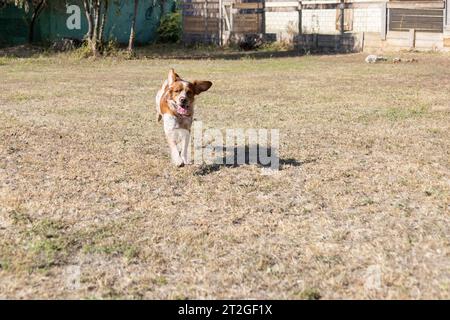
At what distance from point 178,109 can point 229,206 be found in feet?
4.81

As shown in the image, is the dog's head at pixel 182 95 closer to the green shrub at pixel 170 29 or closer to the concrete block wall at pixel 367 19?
the concrete block wall at pixel 367 19

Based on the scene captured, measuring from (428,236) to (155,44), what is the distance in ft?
90.7

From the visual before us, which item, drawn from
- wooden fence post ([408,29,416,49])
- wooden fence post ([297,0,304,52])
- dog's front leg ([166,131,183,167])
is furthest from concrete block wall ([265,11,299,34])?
dog's front leg ([166,131,183,167])

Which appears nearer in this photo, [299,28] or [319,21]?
[299,28]

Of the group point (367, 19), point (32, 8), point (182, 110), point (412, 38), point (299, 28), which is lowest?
point (182, 110)

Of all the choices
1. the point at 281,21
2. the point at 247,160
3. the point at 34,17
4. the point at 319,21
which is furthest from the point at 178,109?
the point at 34,17

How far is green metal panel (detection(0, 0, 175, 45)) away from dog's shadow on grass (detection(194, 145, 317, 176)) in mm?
20244

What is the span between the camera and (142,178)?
21.3ft

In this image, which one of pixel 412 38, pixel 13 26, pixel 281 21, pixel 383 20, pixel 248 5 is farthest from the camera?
pixel 281 21

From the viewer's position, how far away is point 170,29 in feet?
104

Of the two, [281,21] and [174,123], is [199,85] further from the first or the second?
[281,21]

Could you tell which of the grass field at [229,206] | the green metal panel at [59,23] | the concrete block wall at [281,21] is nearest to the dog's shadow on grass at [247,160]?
the grass field at [229,206]

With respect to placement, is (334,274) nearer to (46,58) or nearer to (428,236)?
(428,236)

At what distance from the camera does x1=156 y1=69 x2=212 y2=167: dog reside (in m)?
6.57
